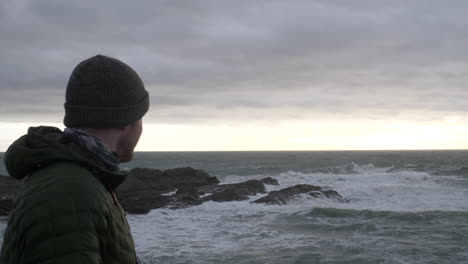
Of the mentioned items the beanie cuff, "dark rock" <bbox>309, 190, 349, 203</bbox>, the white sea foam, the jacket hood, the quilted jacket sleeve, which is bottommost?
the white sea foam

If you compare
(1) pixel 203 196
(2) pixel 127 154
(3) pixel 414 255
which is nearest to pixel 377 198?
(1) pixel 203 196

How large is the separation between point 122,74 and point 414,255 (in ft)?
38.1

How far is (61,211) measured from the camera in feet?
4.32

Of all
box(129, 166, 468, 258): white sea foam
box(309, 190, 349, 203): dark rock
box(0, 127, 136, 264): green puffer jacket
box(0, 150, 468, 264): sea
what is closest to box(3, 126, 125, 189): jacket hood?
box(0, 127, 136, 264): green puffer jacket

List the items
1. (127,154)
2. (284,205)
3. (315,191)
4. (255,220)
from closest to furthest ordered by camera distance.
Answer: (127,154) → (255,220) → (284,205) → (315,191)

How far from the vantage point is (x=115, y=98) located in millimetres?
1749

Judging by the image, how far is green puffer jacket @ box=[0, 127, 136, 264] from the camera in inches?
51.6

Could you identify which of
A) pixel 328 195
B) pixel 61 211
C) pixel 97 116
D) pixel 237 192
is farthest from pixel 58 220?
pixel 328 195

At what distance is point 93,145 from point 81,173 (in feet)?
0.64

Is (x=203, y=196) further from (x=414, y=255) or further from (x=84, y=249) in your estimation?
(x=84, y=249)

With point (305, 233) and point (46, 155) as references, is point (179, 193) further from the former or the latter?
point (46, 155)

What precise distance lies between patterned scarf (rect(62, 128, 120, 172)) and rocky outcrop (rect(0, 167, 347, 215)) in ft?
60.1

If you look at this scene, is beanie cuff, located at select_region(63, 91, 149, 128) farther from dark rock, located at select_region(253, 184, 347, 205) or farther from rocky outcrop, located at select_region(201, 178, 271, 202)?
rocky outcrop, located at select_region(201, 178, 271, 202)

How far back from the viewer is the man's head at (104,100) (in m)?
1.73
